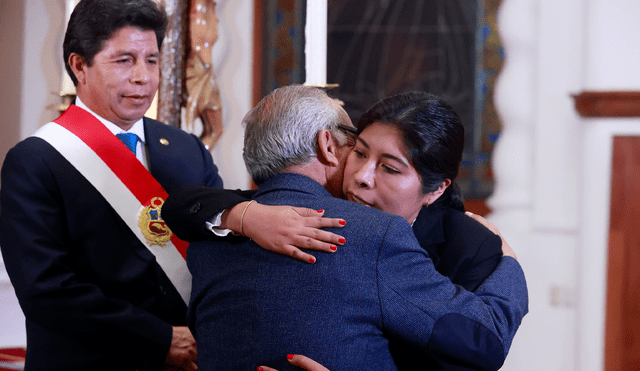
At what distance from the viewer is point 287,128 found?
1077mm

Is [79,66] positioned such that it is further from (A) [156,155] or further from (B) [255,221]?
(B) [255,221]

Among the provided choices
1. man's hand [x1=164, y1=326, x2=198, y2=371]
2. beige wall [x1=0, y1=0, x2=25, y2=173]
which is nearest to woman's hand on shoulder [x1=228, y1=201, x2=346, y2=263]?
man's hand [x1=164, y1=326, x2=198, y2=371]

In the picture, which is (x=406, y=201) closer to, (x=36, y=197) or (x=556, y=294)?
(x=36, y=197)

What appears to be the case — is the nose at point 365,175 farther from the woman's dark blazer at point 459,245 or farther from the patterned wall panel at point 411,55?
the patterned wall panel at point 411,55

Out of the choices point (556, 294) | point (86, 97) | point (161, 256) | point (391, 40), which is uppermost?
point (391, 40)

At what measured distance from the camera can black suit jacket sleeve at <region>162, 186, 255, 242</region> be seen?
111 cm

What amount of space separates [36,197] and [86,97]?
278 mm

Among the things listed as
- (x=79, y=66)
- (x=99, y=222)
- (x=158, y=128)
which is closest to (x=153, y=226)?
(x=99, y=222)

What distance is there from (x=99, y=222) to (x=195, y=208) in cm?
28

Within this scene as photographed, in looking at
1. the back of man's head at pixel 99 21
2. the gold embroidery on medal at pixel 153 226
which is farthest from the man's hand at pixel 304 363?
the back of man's head at pixel 99 21

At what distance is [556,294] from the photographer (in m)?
3.50

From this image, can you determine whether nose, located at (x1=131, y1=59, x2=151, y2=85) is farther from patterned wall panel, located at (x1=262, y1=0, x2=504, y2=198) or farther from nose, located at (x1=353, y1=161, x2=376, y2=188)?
patterned wall panel, located at (x1=262, y1=0, x2=504, y2=198)

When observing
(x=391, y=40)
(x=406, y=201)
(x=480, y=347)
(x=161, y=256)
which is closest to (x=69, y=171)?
(x=161, y=256)

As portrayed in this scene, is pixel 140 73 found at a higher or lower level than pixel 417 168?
higher
